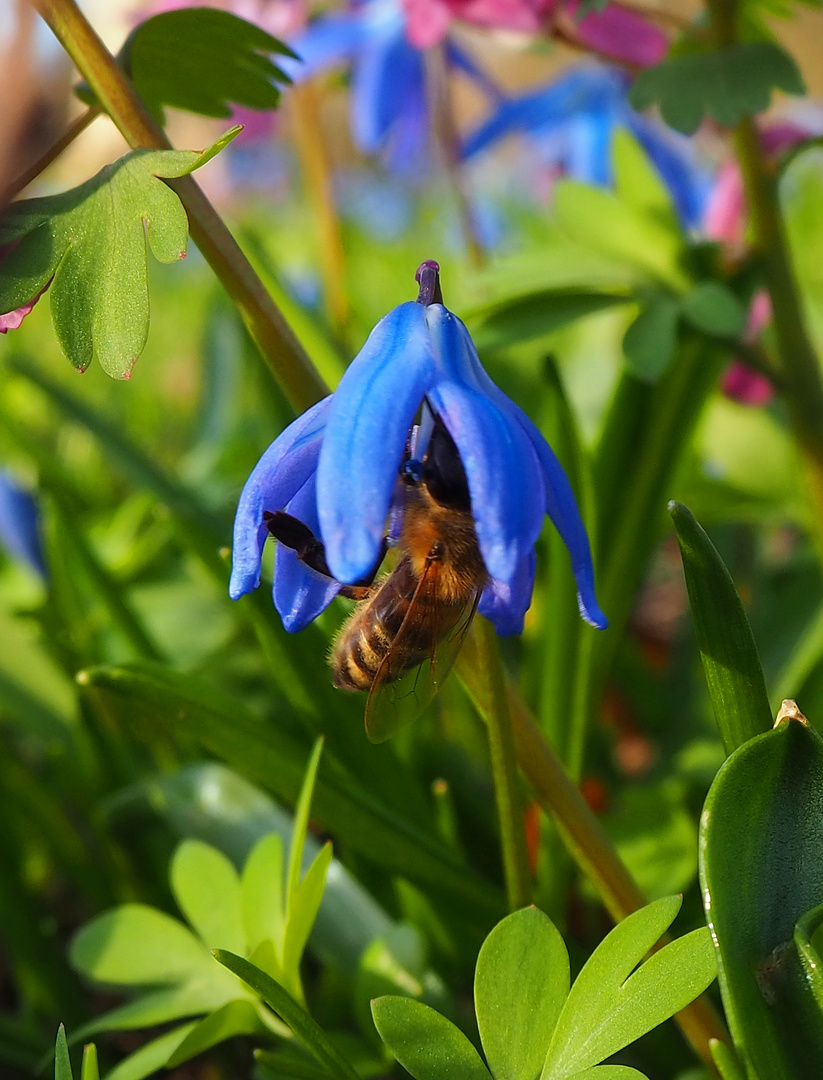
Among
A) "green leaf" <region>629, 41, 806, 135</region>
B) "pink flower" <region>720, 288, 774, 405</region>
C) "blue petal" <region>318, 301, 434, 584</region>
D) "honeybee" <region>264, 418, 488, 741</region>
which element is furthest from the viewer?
"pink flower" <region>720, 288, 774, 405</region>

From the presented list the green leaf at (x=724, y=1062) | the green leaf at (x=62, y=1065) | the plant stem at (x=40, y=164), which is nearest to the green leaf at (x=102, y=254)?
the plant stem at (x=40, y=164)

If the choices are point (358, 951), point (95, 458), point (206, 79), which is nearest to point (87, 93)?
point (206, 79)

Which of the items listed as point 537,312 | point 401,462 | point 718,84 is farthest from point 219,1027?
point 718,84

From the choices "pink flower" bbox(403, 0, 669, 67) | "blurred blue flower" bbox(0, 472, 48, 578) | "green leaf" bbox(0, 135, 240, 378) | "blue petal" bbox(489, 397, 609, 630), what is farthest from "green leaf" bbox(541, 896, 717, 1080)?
"blurred blue flower" bbox(0, 472, 48, 578)

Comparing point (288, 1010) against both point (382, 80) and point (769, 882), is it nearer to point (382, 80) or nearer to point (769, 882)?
point (769, 882)

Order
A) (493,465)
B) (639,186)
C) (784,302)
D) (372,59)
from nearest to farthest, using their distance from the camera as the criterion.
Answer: (493,465)
(784,302)
(639,186)
(372,59)

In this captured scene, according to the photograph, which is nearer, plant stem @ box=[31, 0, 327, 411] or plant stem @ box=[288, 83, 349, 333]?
plant stem @ box=[31, 0, 327, 411]

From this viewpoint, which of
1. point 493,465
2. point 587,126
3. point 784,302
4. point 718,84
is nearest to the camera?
point 493,465

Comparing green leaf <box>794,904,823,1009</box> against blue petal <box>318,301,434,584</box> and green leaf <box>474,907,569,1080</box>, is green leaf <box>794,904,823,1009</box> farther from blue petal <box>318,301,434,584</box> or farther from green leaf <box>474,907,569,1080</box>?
blue petal <box>318,301,434,584</box>
